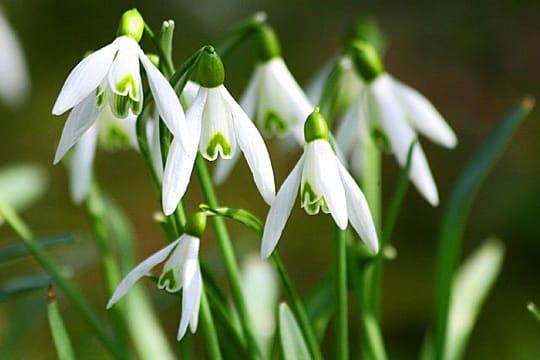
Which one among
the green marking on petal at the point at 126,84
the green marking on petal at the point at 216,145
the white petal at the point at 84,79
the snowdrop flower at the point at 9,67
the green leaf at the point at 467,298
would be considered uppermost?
Answer: the snowdrop flower at the point at 9,67

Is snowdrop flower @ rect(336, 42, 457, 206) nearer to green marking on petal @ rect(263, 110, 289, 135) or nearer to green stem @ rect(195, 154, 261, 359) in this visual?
green marking on petal @ rect(263, 110, 289, 135)

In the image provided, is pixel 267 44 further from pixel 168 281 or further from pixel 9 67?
pixel 9 67

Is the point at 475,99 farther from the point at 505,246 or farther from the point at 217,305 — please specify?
the point at 217,305

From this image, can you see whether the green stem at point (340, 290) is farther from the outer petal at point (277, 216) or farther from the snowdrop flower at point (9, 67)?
the snowdrop flower at point (9, 67)

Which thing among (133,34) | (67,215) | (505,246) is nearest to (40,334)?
(67,215)

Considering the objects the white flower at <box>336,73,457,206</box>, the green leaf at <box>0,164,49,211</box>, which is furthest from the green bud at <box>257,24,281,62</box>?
the green leaf at <box>0,164,49,211</box>

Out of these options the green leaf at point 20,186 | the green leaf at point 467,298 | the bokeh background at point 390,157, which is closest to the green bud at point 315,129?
the green leaf at point 467,298

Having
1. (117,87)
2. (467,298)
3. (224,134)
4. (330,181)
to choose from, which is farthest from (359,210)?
(467,298)

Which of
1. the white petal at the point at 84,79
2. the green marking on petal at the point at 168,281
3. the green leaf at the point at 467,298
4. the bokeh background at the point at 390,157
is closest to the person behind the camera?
the white petal at the point at 84,79
